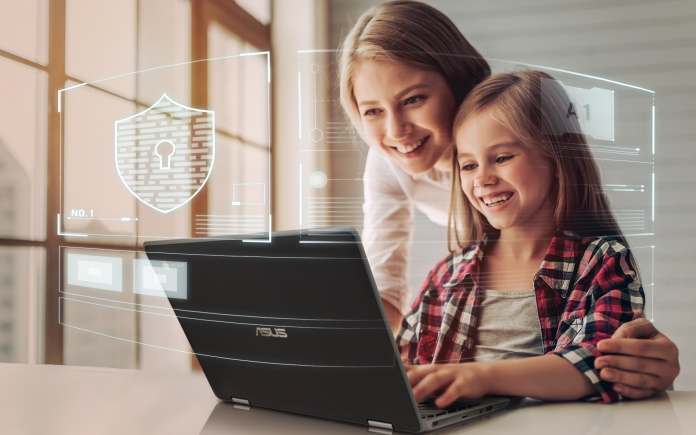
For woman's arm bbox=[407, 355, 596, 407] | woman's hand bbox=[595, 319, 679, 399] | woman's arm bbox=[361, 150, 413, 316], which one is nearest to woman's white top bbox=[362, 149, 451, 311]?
woman's arm bbox=[361, 150, 413, 316]

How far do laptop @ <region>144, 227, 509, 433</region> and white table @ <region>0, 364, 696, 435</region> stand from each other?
2cm

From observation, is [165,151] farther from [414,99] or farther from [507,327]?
[507,327]

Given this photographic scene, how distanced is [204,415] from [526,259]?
0.39 m

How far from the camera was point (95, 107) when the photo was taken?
2.90 ft

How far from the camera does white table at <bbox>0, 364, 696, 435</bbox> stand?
0.62 metres

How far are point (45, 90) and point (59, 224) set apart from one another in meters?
0.29

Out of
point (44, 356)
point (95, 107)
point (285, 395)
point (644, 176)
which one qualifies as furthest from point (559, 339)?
point (44, 356)

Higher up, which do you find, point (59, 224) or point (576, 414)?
point (59, 224)

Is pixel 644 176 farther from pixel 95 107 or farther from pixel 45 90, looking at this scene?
pixel 45 90

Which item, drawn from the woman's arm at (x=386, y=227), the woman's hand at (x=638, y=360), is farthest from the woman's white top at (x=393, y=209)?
the woman's hand at (x=638, y=360)

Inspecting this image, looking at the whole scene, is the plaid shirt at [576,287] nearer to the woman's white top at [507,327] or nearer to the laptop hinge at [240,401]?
the woman's white top at [507,327]

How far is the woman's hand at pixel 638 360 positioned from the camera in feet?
2.30

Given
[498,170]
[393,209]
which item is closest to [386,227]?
[393,209]

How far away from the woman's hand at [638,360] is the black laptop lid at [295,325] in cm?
25
